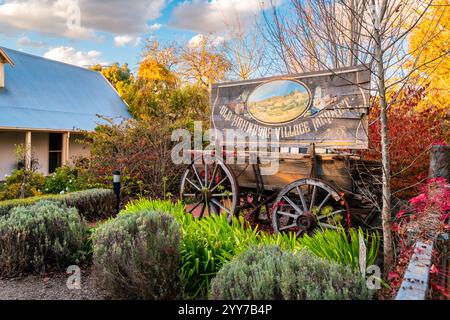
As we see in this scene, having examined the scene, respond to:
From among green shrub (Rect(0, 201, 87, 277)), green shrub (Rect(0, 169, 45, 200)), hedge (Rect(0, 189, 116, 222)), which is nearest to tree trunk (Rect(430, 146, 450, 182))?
green shrub (Rect(0, 201, 87, 277))

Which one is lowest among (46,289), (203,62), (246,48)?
(46,289)

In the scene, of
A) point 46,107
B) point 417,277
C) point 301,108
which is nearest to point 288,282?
point 417,277

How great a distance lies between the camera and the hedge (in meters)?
6.93

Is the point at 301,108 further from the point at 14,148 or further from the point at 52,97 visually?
the point at 52,97

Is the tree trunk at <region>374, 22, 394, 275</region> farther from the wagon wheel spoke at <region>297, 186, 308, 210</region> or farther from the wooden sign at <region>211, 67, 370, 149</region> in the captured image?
the wagon wheel spoke at <region>297, 186, 308, 210</region>

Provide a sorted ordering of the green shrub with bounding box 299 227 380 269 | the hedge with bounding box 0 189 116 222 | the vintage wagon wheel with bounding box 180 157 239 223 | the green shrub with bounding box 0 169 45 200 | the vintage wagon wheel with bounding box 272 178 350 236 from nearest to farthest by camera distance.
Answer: the green shrub with bounding box 299 227 380 269 < the vintage wagon wheel with bounding box 272 178 350 236 < the vintage wagon wheel with bounding box 180 157 239 223 < the hedge with bounding box 0 189 116 222 < the green shrub with bounding box 0 169 45 200

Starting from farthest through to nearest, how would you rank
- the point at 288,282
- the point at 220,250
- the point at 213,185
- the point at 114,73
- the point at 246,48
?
the point at 114,73, the point at 246,48, the point at 213,185, the point at 220,250, the point at 288,282

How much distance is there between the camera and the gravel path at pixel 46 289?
367cm

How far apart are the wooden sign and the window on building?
1236 cm

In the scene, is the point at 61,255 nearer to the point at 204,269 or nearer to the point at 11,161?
the point at 204,269

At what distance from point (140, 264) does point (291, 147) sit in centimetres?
304

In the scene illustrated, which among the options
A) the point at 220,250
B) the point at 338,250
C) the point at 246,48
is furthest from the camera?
the point at 246,48

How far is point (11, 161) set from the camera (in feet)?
47.3

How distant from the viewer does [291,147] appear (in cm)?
554
